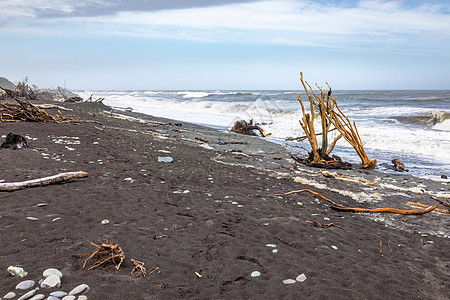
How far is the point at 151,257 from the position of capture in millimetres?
2521

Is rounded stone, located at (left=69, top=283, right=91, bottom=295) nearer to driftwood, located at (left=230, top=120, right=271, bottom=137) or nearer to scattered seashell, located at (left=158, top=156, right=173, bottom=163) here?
scattered seashell, located at (left=158, top=156, right=173, bottom=163)

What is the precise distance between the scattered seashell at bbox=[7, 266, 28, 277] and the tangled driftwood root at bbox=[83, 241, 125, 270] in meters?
0.39

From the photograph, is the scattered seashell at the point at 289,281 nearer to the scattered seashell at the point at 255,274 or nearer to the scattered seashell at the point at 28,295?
the scattered seashell at the point at 255,274

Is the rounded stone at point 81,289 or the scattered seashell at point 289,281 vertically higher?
the rounded stone at point 81,289

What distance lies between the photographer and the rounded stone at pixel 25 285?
195 centimetres

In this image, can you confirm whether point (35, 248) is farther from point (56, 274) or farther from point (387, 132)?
point (387, 132)

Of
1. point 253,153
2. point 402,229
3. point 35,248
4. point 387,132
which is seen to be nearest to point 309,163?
point 253,153

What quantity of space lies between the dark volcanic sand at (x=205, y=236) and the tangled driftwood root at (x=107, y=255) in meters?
0.07

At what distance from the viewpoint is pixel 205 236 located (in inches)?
120

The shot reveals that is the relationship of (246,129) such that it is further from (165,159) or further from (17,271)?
(17,271)

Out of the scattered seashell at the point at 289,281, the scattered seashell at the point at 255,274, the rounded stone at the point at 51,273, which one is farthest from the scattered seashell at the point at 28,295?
the scattered seashell at the point at 289,281

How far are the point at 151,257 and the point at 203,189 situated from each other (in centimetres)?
222

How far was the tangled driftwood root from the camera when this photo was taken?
2314mm

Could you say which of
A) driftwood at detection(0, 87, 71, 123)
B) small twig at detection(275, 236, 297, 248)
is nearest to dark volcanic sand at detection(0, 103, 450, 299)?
small twig at detection(275, 236, 297, 248)
